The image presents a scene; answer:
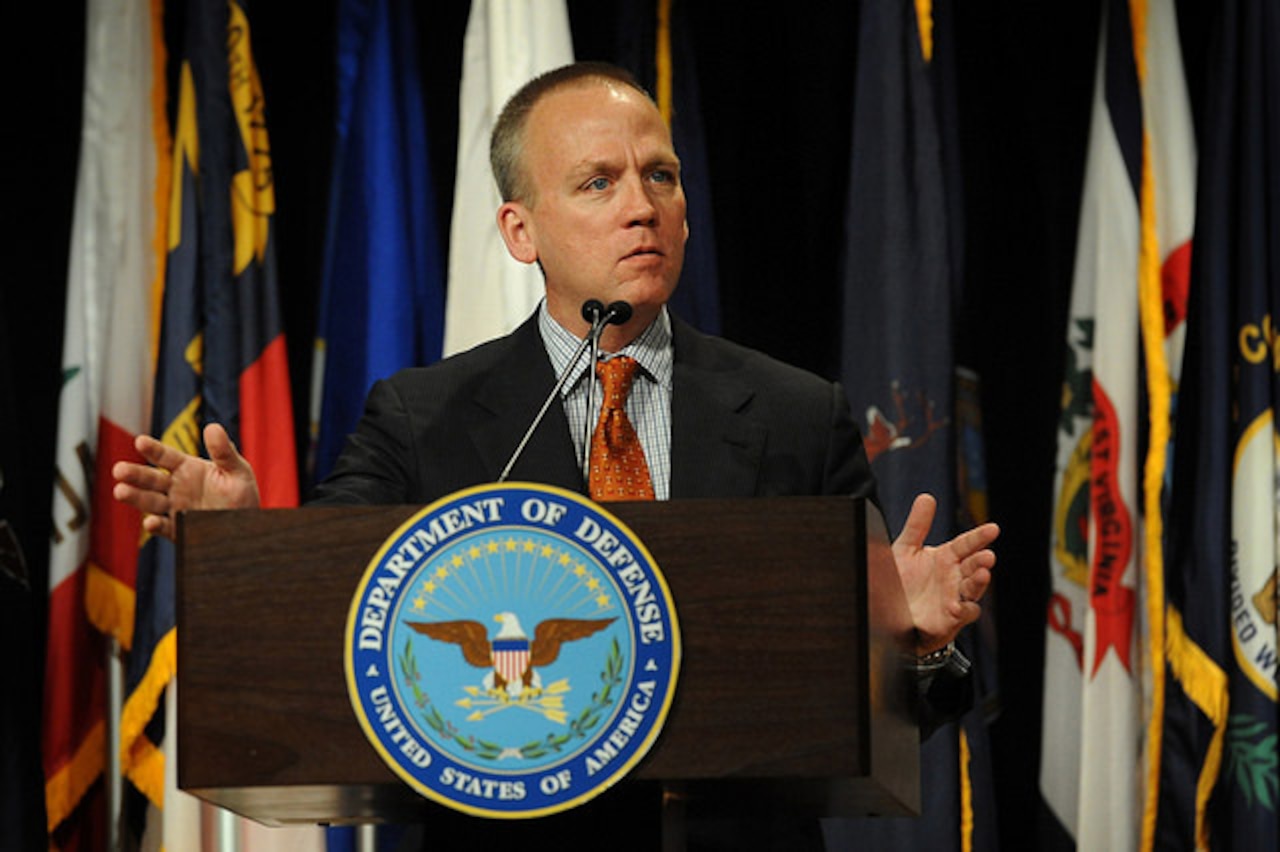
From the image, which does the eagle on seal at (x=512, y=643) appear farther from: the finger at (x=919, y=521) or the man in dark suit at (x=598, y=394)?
the finger at (x=919, y=521)

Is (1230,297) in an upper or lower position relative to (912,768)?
upper

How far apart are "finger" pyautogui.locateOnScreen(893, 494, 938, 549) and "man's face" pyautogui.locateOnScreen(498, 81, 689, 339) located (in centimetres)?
56

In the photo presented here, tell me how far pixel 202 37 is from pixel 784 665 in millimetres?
2774

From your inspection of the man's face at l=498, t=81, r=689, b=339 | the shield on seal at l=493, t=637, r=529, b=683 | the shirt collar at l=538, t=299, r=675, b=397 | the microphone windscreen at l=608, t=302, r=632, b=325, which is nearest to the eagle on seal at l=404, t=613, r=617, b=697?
the shield on seal at l=493, t=637, r=529, b=683

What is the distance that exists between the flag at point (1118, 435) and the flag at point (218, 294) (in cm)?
165

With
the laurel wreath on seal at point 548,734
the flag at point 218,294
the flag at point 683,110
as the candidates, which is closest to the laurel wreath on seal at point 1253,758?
the flag at point 683,110

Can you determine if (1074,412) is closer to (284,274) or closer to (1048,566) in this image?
(1048,566)

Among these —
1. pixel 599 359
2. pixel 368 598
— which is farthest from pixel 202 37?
pixel 368 598

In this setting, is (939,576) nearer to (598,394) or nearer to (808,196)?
(598,394)

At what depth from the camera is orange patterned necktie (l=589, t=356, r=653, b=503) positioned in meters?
2.38

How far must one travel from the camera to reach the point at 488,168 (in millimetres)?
4055

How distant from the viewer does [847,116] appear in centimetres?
424

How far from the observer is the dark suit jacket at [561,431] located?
2.38 m

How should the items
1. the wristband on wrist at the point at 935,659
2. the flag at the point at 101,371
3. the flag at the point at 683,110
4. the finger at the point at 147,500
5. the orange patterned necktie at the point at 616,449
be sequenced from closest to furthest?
the finger at the point at 147,500 < the wristband on wrist at the point at 935,659 < the orange patterned necktie at the point at 616,449 < the flag at the point at 101,371 < the flag at the point at 683,110
